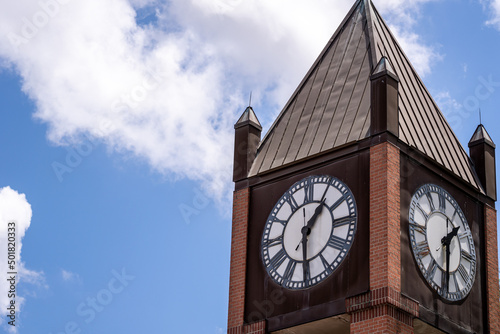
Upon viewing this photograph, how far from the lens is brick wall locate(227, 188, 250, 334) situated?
30328mm

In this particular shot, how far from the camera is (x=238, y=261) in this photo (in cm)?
3108

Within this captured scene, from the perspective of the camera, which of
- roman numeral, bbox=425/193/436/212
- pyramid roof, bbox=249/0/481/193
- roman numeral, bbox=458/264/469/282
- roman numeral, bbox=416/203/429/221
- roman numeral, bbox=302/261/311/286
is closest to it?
roman numeral, bbox=302/261/311/286

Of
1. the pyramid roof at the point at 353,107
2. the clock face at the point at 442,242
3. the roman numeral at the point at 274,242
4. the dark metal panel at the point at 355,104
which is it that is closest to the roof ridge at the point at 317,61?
the pyramid roof at the point at 353,107

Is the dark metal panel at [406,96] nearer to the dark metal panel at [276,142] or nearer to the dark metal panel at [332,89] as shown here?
the dark metal panel at [332,89]

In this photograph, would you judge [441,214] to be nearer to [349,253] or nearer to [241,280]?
[349,253]

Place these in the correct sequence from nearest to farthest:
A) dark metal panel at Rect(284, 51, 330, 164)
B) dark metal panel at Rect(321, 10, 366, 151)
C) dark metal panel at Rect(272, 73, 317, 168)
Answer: dark metal panel at Rect(321, 10, 366, 151) < dark metal panel at Rect(284, 51, 330, 164) < dark metal panel at Rect(272, 73, 317, 168)

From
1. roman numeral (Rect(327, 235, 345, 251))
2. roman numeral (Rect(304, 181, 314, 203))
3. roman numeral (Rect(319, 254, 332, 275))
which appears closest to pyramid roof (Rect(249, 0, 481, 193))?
roman numeral (Rect(304, 181, 314, 203))

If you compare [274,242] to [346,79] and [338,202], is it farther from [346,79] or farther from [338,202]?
[346,79]

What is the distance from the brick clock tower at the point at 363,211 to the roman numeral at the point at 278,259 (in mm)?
34

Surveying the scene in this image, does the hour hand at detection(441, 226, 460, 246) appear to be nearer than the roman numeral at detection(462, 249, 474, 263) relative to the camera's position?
Yes

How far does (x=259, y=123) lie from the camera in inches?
1310

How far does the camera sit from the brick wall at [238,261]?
3033cm

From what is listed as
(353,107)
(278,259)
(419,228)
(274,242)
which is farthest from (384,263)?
(353,107)

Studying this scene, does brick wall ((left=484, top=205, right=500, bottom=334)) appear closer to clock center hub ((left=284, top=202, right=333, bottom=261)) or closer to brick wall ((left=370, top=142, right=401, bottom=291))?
brick wall ((left=370, top=142, right=401, bottom=291))
